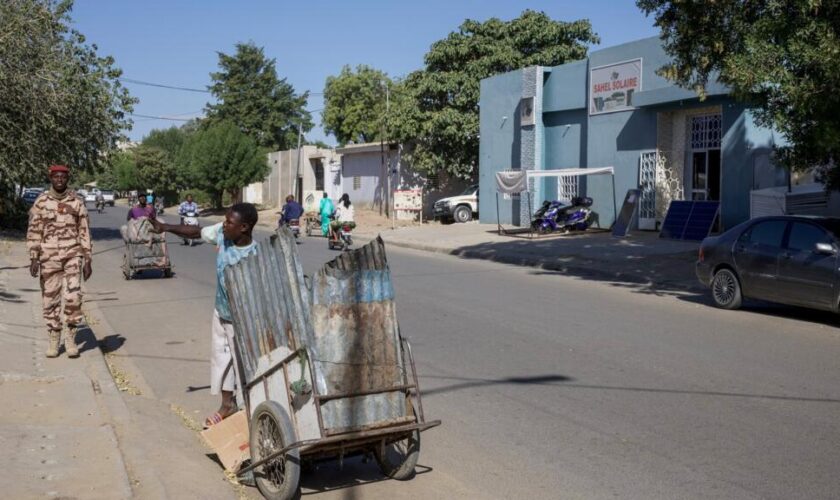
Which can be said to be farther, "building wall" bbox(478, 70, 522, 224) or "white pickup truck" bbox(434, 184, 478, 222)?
"white pickup truck" bbox(434, 184, 478, 222)

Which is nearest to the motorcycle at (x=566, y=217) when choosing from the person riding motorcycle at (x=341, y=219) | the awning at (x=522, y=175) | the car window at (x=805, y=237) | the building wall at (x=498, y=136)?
the awning at (x=522, y=175)

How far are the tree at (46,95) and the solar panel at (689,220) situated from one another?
17618 millimetres

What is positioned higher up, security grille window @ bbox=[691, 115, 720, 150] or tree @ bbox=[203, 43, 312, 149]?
tree @ bbox=[203, 43, 312, 149]

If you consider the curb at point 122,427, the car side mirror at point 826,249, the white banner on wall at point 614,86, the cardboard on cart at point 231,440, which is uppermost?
the white banner on wall at point 614,86

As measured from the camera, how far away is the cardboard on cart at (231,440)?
5.49 m

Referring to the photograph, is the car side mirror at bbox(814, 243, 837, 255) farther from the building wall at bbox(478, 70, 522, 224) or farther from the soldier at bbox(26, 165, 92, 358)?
the building wall at bbox(478, 70, 522, 224)

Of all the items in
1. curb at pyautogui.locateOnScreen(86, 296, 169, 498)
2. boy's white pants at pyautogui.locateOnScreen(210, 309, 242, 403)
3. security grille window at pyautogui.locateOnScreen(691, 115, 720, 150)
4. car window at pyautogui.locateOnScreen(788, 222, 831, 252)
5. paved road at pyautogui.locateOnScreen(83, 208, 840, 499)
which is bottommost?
paved road at pyautogui.locateOnScreen(83, 208, 840, 499)

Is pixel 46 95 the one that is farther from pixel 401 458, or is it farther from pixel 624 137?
pixel 401 458

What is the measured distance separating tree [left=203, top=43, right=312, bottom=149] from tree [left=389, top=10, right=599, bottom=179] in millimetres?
43814

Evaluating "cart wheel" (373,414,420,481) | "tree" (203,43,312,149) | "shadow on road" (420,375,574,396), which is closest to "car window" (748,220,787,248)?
"shadow on road" (420,375,574,396)

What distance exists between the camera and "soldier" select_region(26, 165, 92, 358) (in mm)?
8336

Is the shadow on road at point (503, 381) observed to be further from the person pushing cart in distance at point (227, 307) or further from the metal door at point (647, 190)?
the metal door at point (647, 190)

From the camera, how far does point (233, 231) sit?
591 cm

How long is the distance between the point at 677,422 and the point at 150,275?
14070mm
